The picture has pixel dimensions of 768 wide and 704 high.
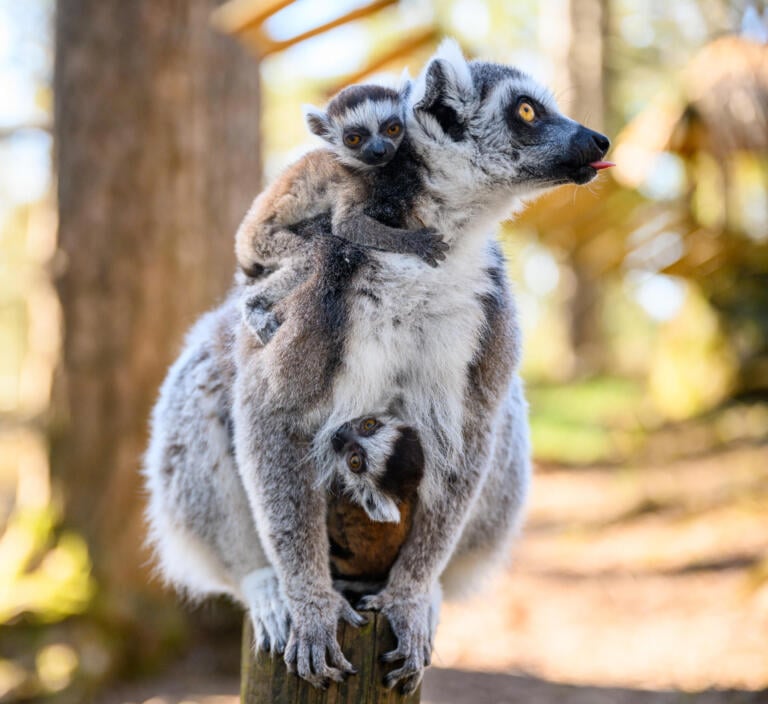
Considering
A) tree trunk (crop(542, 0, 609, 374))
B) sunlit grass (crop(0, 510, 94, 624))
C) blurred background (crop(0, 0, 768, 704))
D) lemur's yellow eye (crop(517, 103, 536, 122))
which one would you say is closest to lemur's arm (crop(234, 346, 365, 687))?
lemur's yellow eye (crop(517, 103, 536, 122))

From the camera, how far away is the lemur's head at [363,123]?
109 inches

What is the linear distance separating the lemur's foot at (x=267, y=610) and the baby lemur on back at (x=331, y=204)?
3.17 ft

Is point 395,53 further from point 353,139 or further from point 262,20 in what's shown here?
point 353,139

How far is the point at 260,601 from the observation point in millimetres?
3020

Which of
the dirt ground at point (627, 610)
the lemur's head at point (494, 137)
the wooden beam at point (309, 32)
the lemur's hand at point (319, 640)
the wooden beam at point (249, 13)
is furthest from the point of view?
the dirt ground at point (627, 610)

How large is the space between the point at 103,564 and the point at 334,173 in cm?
423

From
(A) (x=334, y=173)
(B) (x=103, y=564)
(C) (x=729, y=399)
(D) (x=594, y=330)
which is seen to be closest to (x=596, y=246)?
(C) (x=729, y=399)

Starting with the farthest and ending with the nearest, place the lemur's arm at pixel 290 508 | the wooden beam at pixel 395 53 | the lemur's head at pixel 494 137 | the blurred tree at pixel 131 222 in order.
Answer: the wooden beam at pixel 395 53 → the blurred tree at pixel 131 222 → the lemur's head at pixel 494 137 → the lemur's arm at pixel 290 508

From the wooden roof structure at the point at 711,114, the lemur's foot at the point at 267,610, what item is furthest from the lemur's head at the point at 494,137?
the wooden roof structure at the point at 711,114

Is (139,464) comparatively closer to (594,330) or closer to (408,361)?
(408,361)

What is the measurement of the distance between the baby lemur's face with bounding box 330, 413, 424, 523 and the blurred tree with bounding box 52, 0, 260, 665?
345cm

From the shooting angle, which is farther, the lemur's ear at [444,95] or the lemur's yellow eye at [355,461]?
the lemur's ear at [444,95]

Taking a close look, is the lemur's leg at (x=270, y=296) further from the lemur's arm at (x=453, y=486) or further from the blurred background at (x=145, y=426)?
the blurred background at (x=145, y=426)

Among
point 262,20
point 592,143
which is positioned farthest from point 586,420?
point 592,143
